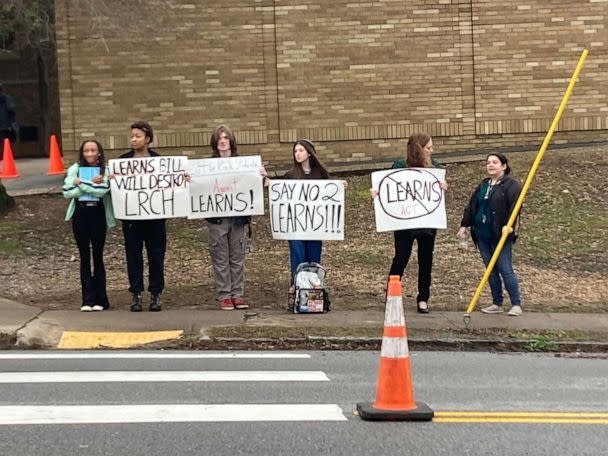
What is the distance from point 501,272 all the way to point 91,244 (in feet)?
15.4

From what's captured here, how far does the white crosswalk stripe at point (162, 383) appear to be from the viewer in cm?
522

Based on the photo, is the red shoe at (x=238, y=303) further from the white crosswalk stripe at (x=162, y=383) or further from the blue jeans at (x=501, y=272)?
the blue jeans at (x=501, y=272)

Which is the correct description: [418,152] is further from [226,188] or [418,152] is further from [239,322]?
[239,322]

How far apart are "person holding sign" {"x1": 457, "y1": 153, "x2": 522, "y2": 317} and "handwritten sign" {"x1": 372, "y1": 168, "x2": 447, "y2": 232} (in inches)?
16.6

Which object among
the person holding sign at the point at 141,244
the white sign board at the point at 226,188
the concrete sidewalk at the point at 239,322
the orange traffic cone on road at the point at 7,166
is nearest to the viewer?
the concrete sidewalk at the point at 239,322

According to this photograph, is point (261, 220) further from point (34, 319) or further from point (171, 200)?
point (34, 319)

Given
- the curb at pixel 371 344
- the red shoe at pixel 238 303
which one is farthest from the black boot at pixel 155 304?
the curb at pixel 371 344

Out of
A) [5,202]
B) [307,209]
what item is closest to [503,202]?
[307,209]

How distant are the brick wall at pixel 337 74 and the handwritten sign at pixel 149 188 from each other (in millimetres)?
6278

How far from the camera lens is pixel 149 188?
895cm

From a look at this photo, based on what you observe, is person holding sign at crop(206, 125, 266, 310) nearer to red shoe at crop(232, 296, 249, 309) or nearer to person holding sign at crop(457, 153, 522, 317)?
red shoe at crop(232, 296, 249, 309)

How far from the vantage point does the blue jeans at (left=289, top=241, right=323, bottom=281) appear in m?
9.16

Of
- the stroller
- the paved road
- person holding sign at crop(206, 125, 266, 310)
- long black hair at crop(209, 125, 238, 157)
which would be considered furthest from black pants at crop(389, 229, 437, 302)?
long black hair at crop(209, 125, 238, 157)

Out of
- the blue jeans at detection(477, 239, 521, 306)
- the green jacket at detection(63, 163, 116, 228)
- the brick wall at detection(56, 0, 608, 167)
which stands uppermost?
the brick wall at detection(56, 0, 608, 167)
